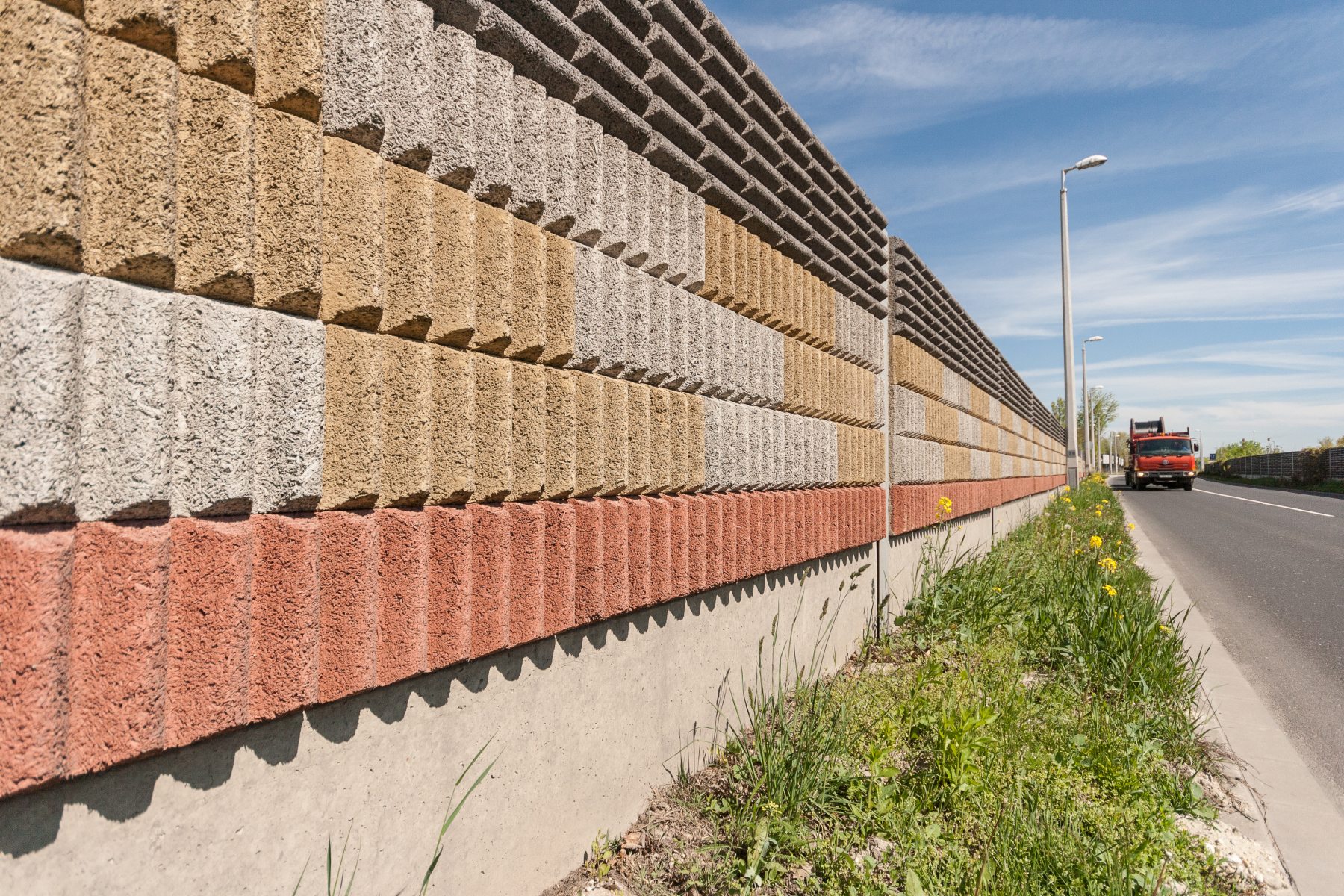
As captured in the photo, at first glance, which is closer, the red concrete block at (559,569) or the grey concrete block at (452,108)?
the grey concrete block at (452,108)

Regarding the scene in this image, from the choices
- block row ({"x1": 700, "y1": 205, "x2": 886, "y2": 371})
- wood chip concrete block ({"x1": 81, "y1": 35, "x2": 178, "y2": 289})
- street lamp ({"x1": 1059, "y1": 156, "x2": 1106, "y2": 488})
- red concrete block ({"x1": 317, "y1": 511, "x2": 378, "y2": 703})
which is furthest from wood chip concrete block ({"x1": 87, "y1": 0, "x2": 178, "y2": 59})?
street lamp ({"x1": 1059, "y1": 156, "x2": 1106, "y2": 488})

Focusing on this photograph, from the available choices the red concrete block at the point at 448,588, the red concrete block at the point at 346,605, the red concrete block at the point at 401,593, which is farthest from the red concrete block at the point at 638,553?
the red concrete block at the point at 346,605

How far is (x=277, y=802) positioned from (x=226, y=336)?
0.86m

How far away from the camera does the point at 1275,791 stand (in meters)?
3.46

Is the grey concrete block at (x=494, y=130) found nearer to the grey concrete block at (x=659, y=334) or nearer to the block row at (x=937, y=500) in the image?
the grey concrete block at (x=659, y=334)

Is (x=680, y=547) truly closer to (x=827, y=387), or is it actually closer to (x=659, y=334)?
(x=659, y=334)

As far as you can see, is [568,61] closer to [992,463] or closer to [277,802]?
[277,802]

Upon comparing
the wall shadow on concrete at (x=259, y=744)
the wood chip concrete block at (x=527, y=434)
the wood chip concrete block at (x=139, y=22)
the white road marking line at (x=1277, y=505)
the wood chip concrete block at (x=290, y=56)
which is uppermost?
the wood chip concrete block at (x=290, y=56)

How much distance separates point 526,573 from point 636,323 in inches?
36.9

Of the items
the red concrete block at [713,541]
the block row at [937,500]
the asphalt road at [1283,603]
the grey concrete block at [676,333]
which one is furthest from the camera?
A: the block row at [937,500]

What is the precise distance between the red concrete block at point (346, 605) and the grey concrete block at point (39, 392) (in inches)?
18.3

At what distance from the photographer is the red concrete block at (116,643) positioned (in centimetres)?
115

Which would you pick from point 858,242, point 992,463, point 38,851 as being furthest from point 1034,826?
point 992,463

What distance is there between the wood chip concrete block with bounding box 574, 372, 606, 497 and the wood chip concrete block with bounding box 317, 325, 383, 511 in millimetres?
744
